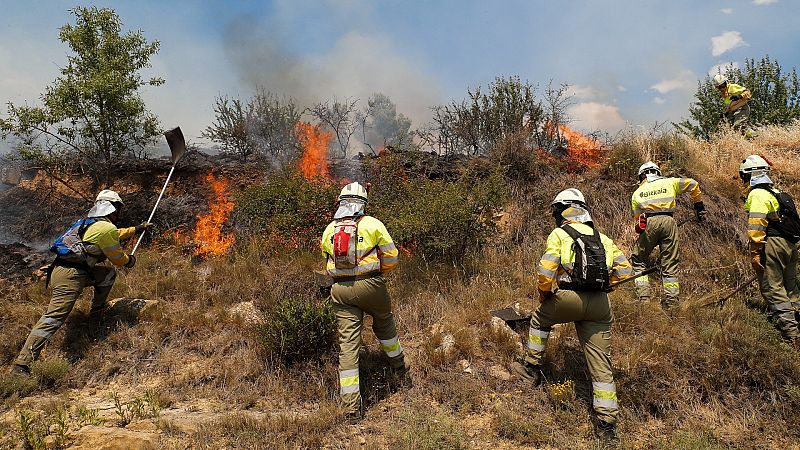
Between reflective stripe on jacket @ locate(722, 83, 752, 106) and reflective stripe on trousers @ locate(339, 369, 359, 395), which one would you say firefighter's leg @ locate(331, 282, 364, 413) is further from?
reflective stripe on jacket @ locate(722, 83, 752, 106)

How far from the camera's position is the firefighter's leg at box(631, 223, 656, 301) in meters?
5.84

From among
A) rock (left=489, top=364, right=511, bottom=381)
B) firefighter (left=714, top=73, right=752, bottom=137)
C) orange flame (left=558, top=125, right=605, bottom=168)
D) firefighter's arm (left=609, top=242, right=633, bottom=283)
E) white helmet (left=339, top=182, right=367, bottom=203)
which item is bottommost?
rock (left=489, top=364, right=511, bottom=381)

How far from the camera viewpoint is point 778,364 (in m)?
4.26

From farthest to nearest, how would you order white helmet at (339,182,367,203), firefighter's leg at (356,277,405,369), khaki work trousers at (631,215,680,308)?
1. khaki work trousers at (631,215,680,308)
2. white helmet at (339,182,367,203)
3. firefighter's leg at (356,277,405,369)

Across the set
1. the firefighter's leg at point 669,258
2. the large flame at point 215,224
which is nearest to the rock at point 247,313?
the large flame at point 215,224

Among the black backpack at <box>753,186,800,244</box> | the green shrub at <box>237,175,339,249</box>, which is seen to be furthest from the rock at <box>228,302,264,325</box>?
the black backpack at <box>753,186,800,244</box>

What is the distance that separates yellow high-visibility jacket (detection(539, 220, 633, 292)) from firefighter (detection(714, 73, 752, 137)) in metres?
8.87

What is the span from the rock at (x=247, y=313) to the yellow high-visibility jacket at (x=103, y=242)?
156 centimetres

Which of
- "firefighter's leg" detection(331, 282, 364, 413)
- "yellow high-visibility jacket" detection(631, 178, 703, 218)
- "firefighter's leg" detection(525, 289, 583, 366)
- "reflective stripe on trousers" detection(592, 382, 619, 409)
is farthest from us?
"yellow high-visibility jacket" detection(631, 178, 703, 218)

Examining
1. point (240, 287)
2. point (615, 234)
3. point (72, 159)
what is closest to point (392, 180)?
point (240, 287)

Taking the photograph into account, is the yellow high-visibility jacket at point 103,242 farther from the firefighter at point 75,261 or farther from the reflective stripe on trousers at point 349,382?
the reflective stripe on trousers at point 349,382

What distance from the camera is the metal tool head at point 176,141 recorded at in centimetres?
786

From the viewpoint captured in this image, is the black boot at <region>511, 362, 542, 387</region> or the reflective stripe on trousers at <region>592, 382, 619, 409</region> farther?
the black boot at <region>511, 362, 542, 387</region>

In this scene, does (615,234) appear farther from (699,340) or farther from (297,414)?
(297,414)
